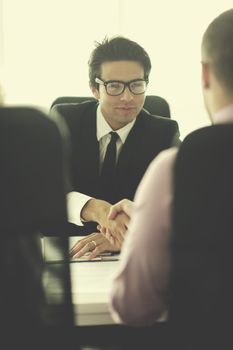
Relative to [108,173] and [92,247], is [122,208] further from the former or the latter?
[108,173]

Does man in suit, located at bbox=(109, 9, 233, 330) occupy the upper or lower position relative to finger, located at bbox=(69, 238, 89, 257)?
upper

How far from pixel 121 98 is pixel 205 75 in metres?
1.31

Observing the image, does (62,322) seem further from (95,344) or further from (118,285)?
(95,344)

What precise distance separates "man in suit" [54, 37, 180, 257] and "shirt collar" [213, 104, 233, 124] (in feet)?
4.21

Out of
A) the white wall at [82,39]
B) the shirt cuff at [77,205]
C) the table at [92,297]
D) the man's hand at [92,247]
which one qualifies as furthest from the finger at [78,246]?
the white wall at [82,39]

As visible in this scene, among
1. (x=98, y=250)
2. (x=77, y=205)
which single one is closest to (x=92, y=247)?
(x=98, y=250)

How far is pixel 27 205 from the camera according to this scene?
0.87 m

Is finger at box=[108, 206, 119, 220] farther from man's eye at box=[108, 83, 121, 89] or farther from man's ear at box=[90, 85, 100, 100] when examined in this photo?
man's ear at box=[90, 85, 100, 100]

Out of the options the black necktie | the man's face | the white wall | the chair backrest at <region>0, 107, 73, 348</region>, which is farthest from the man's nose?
the white wall

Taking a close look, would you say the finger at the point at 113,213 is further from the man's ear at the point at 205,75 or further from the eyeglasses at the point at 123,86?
the eyeglasses at the point at 123,86

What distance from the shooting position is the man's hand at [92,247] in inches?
67.1

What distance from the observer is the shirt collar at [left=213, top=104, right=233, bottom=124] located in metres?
1.00

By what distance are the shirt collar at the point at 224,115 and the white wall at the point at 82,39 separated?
306 cm

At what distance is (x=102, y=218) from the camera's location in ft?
6.41
